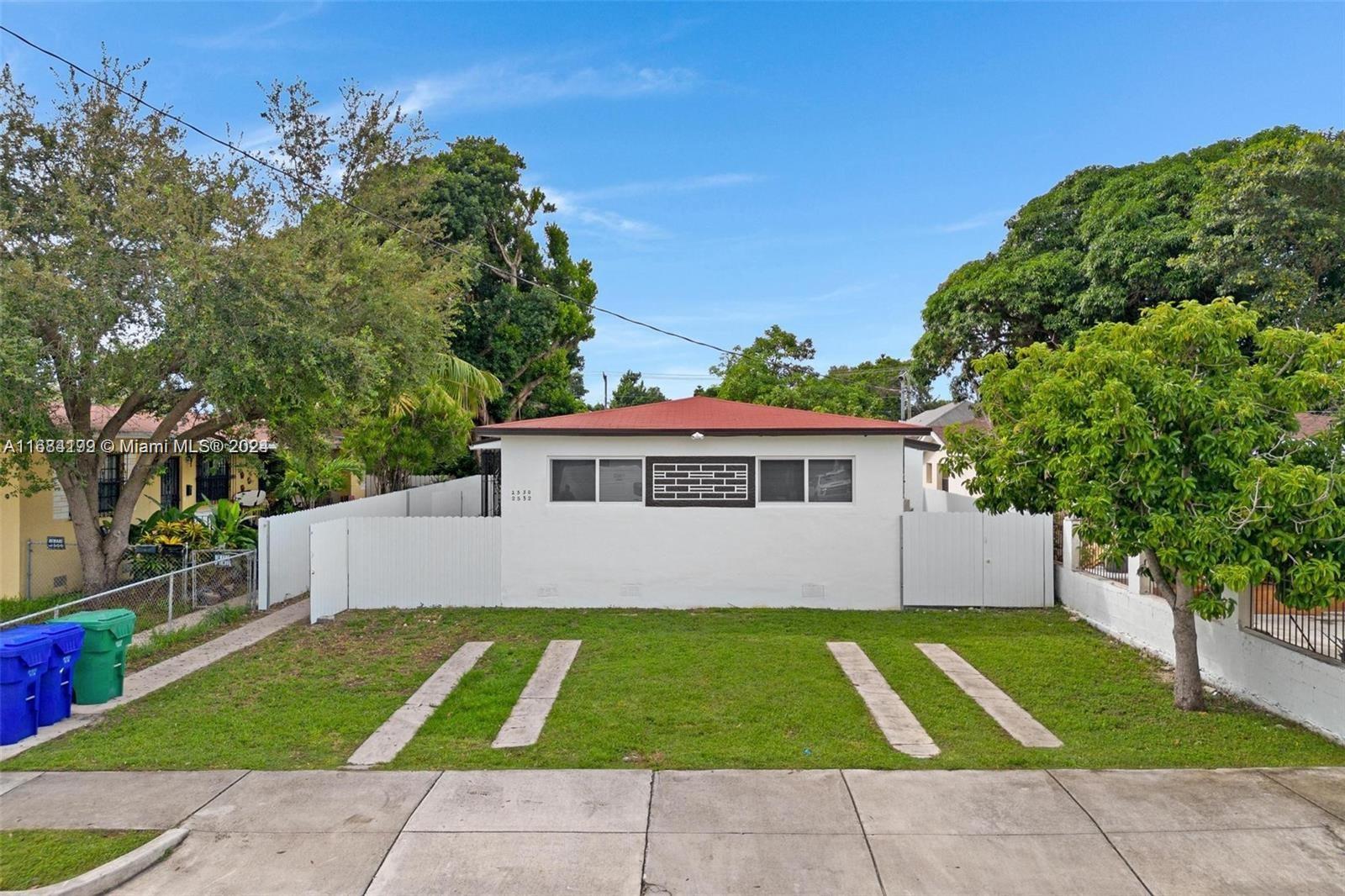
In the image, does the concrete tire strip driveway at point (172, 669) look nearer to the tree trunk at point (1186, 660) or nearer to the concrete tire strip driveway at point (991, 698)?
the concrete tire strip driveway at point (991, 698)

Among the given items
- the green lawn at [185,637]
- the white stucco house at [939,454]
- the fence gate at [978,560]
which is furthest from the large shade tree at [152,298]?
the white stucco house at [939,454]

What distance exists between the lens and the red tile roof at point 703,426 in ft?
39.3

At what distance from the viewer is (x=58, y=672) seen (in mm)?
6863

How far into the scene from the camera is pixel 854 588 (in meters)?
12.3

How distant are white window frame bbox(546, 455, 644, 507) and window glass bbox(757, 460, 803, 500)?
202cm

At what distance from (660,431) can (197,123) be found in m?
9.24

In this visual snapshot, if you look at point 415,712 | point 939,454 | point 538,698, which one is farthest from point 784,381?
point 415,712

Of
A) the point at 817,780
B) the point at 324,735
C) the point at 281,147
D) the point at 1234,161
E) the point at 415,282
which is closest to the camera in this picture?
the point at 817,780

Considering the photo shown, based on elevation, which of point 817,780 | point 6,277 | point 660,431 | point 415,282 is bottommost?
point 817,780

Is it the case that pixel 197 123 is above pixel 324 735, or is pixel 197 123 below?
above

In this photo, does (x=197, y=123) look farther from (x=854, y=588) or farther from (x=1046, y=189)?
(x=1046, y=189)

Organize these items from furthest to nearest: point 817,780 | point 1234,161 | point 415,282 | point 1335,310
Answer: point 1234,161 < point 1335,310 < point 415,282 < point 817,780

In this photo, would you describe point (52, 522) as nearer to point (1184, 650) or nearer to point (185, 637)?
point (185, 637)

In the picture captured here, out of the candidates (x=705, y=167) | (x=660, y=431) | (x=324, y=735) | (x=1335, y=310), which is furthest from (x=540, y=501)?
(x=1335, y=310)
